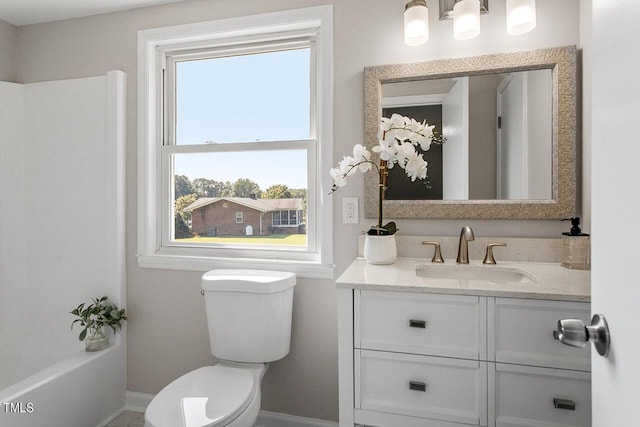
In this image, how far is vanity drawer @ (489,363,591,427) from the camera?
115 cm

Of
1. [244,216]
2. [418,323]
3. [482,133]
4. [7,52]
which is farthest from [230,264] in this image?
[7,52]

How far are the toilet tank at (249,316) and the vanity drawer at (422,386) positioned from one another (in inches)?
21.7

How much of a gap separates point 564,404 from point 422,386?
0.41 meters

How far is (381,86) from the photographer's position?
1831 mm

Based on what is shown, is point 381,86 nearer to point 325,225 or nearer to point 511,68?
point 511,68

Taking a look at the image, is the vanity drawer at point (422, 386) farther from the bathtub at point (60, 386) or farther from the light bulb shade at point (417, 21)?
the bathtub at point (60, 386)

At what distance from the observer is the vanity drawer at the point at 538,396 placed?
1.15 meters

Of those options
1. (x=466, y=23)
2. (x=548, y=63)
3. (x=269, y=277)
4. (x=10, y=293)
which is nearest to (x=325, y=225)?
(x=269, y=277)

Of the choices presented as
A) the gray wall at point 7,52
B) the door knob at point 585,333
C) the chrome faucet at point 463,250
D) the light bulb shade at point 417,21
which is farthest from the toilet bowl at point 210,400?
the gray wall at point 7,52

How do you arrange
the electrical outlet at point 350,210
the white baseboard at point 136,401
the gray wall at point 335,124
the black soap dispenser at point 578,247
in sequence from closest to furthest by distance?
the black soap dispenser at point 578,247
the gray wall at point 335,124
the electrical outlet at point 350,210
the white baseboard at point 136,401

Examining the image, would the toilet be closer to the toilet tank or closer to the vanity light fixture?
the toilet tank

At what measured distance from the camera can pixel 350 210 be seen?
74.3 inches

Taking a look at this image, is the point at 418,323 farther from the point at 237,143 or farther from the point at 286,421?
the point at 237,143

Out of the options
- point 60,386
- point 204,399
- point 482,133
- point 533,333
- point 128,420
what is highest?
point 482,133
